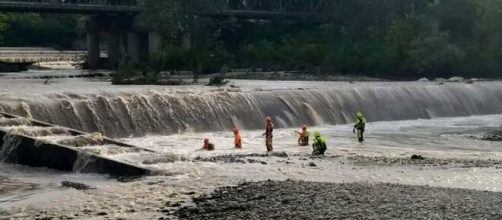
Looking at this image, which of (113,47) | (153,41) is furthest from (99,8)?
(113,47)

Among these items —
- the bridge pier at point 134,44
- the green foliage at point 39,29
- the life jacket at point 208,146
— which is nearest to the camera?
the life jacket at point 208,146

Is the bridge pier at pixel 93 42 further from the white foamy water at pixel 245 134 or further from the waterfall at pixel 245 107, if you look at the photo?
the waterfall at pixel 245 107

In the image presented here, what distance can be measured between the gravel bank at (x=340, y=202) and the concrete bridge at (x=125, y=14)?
4832 centimetres

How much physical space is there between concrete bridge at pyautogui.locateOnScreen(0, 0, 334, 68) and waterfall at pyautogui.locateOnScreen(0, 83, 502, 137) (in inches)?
1193

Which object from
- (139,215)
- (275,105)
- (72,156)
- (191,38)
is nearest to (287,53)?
(191,38)

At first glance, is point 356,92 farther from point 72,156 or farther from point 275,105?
point 72,156

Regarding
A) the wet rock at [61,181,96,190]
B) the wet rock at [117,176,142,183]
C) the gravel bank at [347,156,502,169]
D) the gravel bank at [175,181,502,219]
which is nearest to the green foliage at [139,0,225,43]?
the gravel bank at [347,156,502,169]

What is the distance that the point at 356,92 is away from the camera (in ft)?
123

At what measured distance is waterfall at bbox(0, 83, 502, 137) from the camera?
27.6 m

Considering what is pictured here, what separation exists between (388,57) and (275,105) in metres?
26.8

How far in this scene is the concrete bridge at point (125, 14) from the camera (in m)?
64.5

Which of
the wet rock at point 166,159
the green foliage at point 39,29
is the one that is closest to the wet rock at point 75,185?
the wet rock at point 166,159

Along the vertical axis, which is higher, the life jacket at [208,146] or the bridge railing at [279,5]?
the bridge railing at [279,5]

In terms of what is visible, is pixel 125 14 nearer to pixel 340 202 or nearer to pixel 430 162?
pixel 430 162
